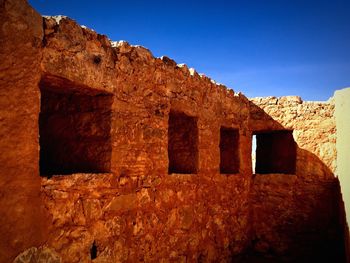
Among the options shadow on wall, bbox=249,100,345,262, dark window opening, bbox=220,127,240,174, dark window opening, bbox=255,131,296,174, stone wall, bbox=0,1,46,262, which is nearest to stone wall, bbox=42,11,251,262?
stone wall, bbox=0,1,46,262

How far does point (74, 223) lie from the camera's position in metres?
2.62

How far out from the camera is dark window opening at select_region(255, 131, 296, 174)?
6.44 m

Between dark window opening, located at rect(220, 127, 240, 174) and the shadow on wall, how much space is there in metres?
0.71

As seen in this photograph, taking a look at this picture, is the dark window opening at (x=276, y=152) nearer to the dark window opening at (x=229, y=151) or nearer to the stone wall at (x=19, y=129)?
the dark window opening at (x=229, y=151)

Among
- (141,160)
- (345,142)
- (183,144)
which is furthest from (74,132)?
(345,142)

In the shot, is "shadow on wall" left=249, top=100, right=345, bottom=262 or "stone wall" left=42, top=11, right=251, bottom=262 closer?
"stone wall" left=42, top=11, right=251, bottom=262

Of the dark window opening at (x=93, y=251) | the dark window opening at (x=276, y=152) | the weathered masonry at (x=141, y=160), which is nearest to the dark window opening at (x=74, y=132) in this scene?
the weathered masonry at (x=141, y=160)

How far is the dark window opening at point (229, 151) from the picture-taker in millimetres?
5848

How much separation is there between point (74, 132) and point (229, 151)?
3479 millimetres

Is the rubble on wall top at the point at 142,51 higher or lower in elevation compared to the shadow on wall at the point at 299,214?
higher

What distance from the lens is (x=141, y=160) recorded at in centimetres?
340

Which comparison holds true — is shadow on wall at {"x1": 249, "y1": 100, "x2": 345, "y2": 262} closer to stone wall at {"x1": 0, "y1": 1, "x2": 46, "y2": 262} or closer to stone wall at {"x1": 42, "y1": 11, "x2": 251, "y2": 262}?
stone wall at {"x1": 42, "y1": 11, "x2": 251, "y2": 262}

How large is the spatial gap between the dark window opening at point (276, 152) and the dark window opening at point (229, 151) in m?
1.29

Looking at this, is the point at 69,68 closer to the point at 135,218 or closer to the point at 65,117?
the point at 65,117
